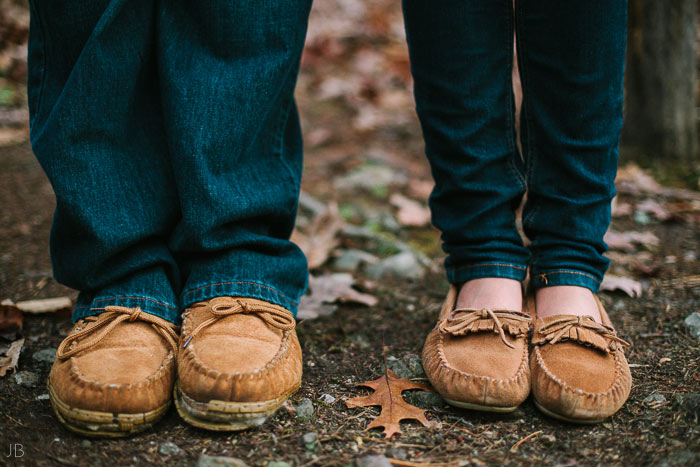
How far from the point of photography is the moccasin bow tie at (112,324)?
1049 millimetres

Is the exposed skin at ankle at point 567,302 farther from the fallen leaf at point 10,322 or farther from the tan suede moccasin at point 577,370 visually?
the fallen leaf at point 10,322

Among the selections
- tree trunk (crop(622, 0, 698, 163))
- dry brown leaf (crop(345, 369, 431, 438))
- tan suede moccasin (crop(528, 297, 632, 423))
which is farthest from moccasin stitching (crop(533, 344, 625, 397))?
tree trunk (crop(622, 0, 698, 163))

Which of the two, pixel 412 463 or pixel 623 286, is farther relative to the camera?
pixel 623 286

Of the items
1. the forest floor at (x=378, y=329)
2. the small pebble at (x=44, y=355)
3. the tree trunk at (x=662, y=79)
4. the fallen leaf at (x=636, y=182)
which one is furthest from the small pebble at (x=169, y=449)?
the tree trunk at (x=662, y=79)

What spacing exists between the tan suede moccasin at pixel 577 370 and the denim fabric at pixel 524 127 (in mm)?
147

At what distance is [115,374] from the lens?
3.21ft

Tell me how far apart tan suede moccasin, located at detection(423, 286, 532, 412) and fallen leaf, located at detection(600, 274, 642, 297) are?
58 cm

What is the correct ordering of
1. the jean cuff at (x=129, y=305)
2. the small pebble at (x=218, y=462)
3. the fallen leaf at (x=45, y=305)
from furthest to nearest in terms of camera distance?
the fallen leaf at (x=45, y=305) → the jean cuff at (x=129, y=305) → the small pebble at (x=218, y=462)

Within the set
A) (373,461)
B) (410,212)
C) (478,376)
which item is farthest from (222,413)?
(410,212)

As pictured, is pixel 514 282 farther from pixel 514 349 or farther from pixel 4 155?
pixel 4 155

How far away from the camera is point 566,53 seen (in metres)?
1.12

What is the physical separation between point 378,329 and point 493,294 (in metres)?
0.37

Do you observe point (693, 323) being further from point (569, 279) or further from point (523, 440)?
point (523, 440)

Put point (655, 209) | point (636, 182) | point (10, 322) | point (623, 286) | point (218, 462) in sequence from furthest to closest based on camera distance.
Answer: point (636, 182) → point (655, 209) → point (623, 286) → point (10, 322) → point (218, 462)
